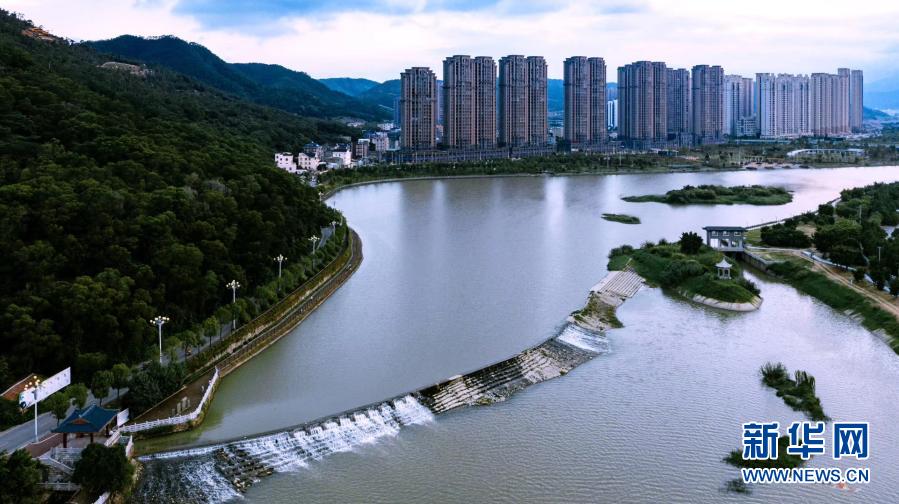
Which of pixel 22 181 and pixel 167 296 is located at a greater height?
pixel 22 181

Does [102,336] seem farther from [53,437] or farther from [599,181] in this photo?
[599,181]

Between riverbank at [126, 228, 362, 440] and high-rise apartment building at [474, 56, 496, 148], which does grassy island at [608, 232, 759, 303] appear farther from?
high-rise apartment building at [474, 56, 496, 148]

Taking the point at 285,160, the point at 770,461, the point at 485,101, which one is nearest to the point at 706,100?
the point at 485,101

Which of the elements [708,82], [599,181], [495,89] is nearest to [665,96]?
[708,82]

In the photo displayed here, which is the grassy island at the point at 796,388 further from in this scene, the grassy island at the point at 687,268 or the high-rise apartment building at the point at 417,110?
the high-rise apartment building at the point at 417,110

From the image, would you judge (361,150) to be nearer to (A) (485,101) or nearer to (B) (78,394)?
(A) (485,101)

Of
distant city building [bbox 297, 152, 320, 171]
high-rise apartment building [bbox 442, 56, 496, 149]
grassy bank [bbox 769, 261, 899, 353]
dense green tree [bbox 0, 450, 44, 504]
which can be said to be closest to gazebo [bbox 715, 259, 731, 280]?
grassy bank [bbox 769, 261, 899, 353]

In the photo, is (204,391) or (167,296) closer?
(204,391)

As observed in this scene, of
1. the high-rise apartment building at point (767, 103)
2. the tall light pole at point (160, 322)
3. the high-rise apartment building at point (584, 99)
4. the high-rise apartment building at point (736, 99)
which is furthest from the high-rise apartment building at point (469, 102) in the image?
the tall light pole at point (160, 322)
